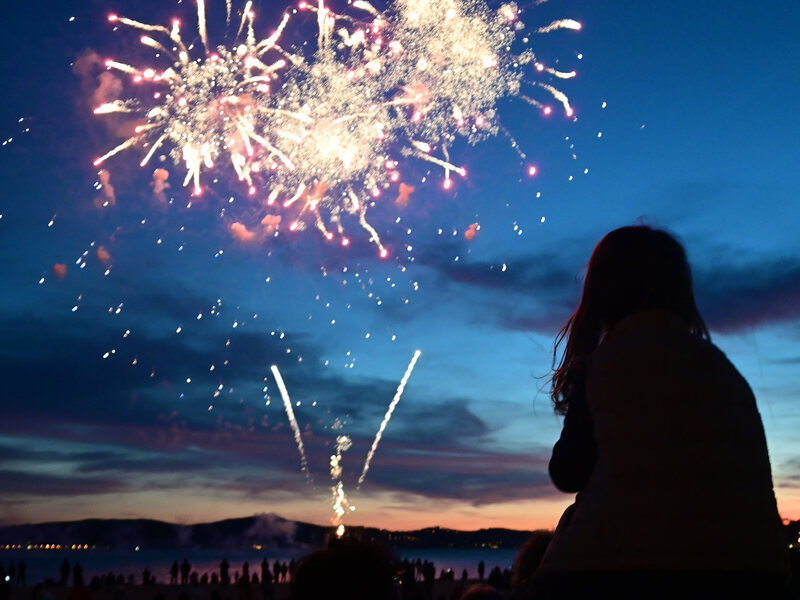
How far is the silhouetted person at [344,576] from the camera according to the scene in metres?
2.25

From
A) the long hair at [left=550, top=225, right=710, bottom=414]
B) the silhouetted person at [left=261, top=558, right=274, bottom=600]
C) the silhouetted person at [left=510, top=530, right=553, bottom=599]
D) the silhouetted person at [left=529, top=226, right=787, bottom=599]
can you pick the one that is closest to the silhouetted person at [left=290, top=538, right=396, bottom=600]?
the silhouetted person at [left=529, top=226, right=787, bottom=599]

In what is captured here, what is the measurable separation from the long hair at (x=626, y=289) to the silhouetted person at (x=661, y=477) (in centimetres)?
9

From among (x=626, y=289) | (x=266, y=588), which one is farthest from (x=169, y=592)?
(x=626, y=289)

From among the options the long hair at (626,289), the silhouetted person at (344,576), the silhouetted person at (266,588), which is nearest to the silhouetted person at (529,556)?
the silhouetted person at (344,576)

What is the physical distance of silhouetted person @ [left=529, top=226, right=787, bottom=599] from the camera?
182cm

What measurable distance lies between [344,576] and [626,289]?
3.86 feet

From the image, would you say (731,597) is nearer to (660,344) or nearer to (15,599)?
(660,344)

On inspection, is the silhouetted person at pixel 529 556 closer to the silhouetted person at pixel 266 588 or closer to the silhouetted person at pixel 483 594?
the silhouetted person at pixel 483 594

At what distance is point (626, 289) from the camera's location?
235cm

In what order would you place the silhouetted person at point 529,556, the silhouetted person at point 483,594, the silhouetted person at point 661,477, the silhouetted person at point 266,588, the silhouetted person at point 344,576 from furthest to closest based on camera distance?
the silhouetted person at point 266,588, the silhouetted person at point 529,556, the silhouetted person at point 483,594, the silhouetted person at point 344,576, the silhouetted person at point 661,477

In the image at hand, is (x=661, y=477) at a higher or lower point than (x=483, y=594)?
higher

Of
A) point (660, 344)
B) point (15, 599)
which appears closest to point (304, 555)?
point (660, 344)

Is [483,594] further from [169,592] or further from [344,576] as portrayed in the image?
[169,592]

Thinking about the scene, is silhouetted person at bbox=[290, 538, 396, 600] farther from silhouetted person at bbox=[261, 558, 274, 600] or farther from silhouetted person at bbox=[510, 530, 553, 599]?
silhouetted person at bbox=[261, 558, 274, 600]
